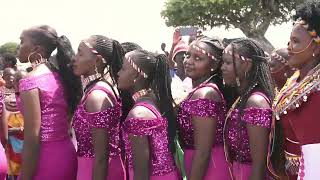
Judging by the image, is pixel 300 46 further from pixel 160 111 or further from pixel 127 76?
pixel 127 76

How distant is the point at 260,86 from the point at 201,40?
0.64 m

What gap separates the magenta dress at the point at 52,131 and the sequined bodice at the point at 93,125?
17cm

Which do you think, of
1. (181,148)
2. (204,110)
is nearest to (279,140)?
(204,110)

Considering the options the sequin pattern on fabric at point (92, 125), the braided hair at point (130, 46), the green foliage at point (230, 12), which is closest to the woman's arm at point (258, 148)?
the sequin pattern on fabric at point (92, 125)

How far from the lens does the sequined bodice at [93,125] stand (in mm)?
3750

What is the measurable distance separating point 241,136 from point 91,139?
1083 millimetres

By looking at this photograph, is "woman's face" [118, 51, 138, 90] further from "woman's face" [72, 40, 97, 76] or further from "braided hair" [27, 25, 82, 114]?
"braided hair" [27, 25, 82, 114]

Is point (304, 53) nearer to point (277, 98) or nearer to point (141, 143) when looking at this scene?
point (277, 98)

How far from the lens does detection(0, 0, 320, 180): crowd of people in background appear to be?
3.56 m

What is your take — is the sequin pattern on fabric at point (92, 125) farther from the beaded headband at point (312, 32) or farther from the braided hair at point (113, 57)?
the beaded headband at point (312, 32)

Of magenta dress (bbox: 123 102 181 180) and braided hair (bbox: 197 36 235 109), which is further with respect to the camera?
braided hair (bbox: 197 36 235 109)

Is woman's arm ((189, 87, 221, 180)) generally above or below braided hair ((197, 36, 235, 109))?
below

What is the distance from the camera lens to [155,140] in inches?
143

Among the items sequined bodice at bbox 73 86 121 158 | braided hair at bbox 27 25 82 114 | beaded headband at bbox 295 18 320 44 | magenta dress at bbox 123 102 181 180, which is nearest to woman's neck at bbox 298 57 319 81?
beaded headband at bbox 295 18 320 44
